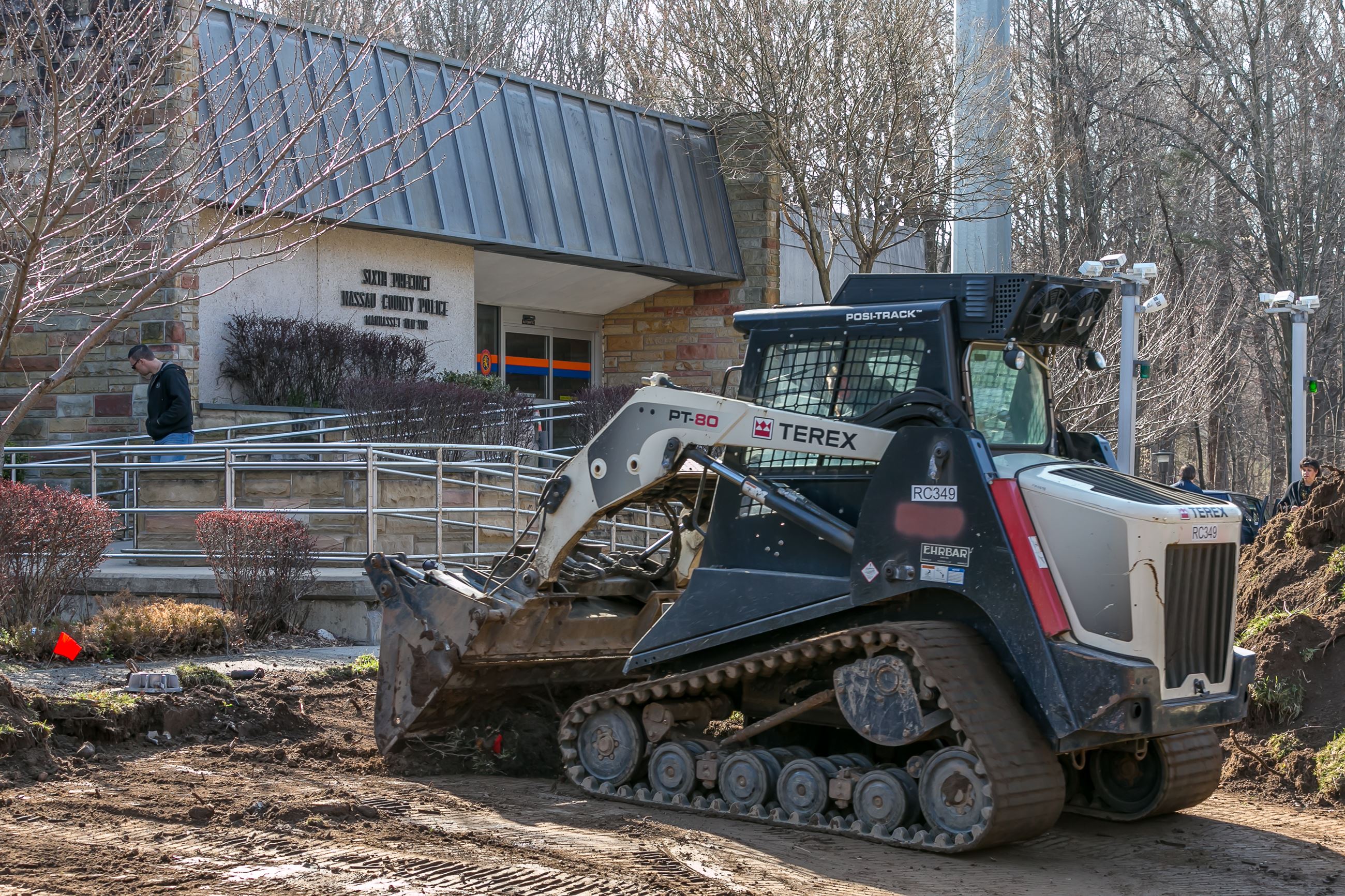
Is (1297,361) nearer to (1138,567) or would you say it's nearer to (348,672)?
(348,672)

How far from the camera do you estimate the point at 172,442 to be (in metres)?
14.9

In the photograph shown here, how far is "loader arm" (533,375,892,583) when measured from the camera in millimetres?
7316

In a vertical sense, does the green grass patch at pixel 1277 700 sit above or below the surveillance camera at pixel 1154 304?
below

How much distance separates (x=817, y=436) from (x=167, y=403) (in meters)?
9.54

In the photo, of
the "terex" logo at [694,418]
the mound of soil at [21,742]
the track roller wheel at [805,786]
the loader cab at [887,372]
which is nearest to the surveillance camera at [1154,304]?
the loader cab at [887,372]

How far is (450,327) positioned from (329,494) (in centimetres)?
724

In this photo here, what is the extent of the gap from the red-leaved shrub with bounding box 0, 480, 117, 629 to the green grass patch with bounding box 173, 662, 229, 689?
79.9 inches

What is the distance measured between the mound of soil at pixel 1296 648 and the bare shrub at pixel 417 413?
8.66 m

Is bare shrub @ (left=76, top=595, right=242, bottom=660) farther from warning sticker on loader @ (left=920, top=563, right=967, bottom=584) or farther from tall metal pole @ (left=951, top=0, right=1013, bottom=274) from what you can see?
tall metal pole @ (left=951, top=0, right=1013, bottom=274)

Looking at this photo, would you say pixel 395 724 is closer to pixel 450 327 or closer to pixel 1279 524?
pixel 1279 524

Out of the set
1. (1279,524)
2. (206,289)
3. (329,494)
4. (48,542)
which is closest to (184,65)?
(206,289)

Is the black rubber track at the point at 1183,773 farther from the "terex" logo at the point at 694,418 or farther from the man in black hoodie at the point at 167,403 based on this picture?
the man in black hoodie at the point at 167,403

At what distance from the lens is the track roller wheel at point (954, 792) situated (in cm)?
644

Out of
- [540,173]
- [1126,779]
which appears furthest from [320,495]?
[540,173]
